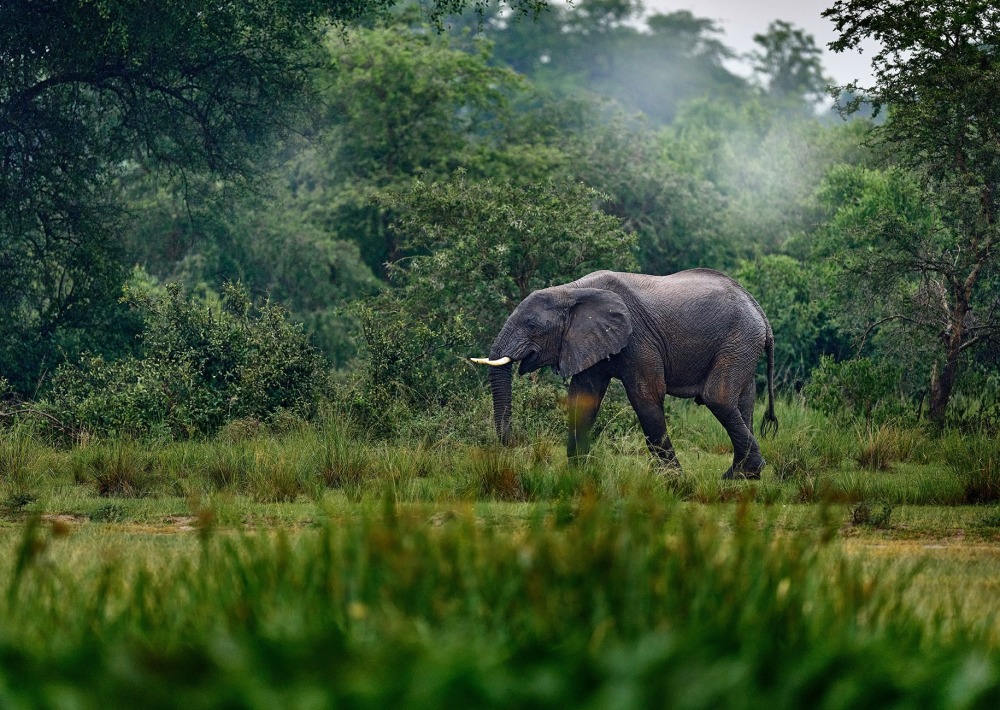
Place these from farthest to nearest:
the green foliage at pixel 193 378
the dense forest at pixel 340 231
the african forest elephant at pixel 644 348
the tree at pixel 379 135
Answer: the tree at pixel 379 135
the dense forest at pixel 340 231
the green foliage at pixel 193 378
the african forest elephant at pixel 644 348

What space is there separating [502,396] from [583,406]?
2.77ft

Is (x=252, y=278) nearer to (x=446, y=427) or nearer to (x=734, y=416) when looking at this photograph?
(x=446, y=427)

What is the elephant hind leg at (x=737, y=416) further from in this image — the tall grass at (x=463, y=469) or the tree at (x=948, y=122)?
the tree at (x=948, y=122)

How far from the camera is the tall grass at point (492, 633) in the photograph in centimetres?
373

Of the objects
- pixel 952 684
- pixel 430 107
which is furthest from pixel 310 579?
pixel 430 107

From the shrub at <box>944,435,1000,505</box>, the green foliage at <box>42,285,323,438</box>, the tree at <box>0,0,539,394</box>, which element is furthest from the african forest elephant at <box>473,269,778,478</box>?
the tree at <box>0,0,539,394</box>

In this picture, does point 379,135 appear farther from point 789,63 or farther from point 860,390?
point 789,63

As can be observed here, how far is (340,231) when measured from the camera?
29.8 m

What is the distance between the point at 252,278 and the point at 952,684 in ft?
81.0

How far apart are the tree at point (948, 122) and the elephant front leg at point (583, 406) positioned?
16.4 ft

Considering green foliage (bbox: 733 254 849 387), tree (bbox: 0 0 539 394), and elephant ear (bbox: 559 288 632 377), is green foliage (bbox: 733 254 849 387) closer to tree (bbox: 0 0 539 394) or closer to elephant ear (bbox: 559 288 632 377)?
tree (bbox: 0 0 539 394)

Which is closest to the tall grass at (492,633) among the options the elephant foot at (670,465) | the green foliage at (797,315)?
the elephant foot at (670,465)

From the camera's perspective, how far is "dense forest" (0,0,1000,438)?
18172 mm

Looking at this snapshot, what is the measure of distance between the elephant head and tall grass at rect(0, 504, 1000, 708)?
9.48m
